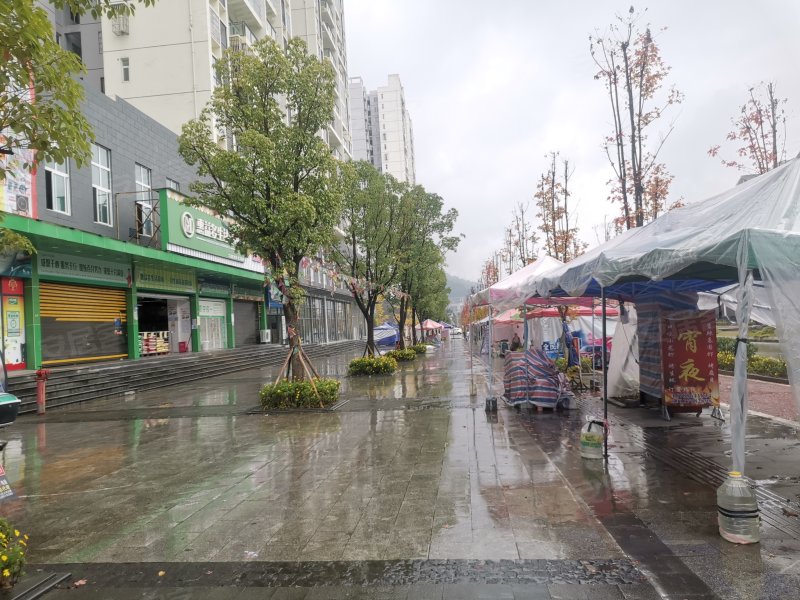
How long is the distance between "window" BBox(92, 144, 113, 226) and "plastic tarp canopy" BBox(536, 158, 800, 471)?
17.8 m

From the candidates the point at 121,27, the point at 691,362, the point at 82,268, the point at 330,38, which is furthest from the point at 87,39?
the point at 691,362

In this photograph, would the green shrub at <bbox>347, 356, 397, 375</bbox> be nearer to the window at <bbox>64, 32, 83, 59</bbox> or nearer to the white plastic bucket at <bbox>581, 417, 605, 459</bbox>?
the white plastic bucket at <bbox>581, 417, 605, 459</bbox>

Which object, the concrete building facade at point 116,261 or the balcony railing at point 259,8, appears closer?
the concrete building facade at point 116,261

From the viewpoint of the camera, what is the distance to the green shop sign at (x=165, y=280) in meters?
20.9

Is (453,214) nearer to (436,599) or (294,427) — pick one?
(294,427)

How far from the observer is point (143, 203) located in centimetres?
2067

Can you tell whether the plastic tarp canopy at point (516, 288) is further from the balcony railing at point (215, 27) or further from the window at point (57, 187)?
the balcony railing at point (215, 27)

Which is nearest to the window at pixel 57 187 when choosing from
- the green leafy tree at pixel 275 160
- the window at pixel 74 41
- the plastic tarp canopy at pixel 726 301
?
the green leafy tree at pixel 275 160

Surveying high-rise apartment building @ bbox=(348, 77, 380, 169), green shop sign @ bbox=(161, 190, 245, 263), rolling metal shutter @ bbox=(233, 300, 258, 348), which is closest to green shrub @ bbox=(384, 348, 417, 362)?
green shop sign @ bbox=(161, 190, 245, 263)

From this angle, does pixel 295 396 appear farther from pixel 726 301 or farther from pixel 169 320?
pixel 169 320

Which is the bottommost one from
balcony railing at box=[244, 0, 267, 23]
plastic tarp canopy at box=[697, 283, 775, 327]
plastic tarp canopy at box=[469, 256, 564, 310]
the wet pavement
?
the wet pavement

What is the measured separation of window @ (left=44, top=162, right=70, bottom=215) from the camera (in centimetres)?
1620

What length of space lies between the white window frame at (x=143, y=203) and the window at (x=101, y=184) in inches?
47.4

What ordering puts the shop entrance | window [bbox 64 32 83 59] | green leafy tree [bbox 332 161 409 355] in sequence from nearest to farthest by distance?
green leafy tree [bbox 332 161 409 355], the shop entrance, window [bbox 64 32 83 59]
